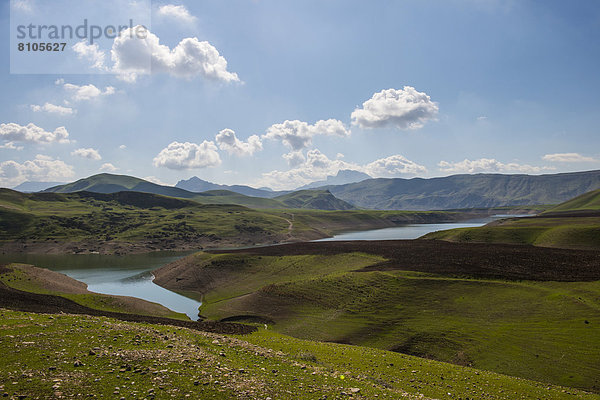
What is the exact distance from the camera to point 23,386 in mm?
13133

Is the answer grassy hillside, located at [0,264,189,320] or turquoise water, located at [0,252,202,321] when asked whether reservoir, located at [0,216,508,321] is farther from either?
grassy hillside, located at [0,264,189,320]

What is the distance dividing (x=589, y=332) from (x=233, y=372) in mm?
36187

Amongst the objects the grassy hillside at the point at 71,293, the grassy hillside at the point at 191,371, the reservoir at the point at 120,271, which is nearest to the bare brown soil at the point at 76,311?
the grassy hillside at the point at 71,293

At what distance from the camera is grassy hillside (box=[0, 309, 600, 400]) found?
14.0 m

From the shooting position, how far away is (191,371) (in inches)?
631

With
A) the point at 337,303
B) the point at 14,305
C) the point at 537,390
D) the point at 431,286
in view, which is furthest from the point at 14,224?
the point at 537,390

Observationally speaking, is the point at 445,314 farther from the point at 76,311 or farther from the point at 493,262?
the point at 76,311

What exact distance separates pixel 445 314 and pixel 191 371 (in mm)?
36220

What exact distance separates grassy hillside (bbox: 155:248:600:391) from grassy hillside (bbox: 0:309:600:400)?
915 centimetres

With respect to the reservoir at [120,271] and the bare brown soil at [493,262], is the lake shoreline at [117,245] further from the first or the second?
the bare brown soil at [493,262]

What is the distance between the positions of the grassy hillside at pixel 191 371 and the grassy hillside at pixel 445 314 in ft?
30.0

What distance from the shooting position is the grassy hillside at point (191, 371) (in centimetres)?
1399

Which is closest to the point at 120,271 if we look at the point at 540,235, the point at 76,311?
the point at 76,311

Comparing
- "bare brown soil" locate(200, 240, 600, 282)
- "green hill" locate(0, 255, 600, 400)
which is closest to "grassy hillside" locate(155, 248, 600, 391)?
"bare brown soil" locate(200, 240, 600, 282)
